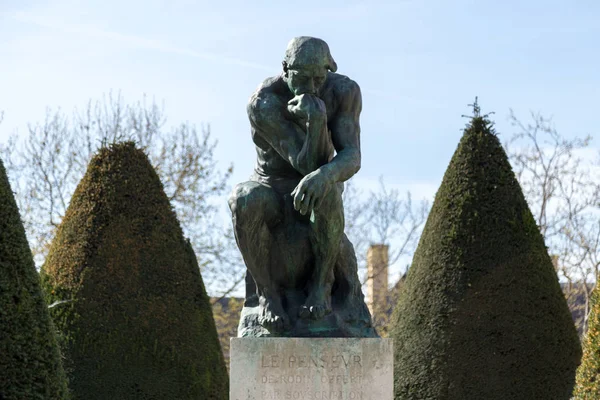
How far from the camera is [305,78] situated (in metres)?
6.73

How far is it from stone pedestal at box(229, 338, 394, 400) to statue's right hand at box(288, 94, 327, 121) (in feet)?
5.17

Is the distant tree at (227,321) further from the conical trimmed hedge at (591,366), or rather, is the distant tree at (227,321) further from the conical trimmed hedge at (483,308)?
the conical trimmed hedge at (591,366)

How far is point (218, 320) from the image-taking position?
2555cm

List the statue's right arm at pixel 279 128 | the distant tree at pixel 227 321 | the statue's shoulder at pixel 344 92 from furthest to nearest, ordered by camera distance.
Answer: the distant tree at pixel 227 321 < the statue's shoulder at pixel 344 92 < the statue's right arm at pixel 279 128

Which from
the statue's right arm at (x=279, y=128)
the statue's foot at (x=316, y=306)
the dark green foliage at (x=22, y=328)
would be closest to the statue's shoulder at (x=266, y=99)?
the statue's right arm at (x=279, y=128)

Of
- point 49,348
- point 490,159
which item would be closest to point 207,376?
point 49,348

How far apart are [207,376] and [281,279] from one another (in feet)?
18.7

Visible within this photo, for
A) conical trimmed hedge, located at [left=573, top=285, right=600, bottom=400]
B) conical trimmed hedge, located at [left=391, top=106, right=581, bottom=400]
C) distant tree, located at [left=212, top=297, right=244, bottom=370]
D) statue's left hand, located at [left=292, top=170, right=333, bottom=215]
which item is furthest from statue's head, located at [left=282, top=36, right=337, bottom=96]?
distant tree, located at [left=212, top=297, right=244, bottom=370]

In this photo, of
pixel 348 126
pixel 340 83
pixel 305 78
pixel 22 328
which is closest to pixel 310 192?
pixel 348 126

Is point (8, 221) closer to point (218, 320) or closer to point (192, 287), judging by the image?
point (192, 287)

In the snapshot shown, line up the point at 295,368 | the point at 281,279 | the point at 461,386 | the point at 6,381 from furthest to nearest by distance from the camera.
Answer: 1. the point at 461,386
2. the point at 6,381
3. the point at 281,279
4. the point at 295,368

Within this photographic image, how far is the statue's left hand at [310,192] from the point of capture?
6.39 m

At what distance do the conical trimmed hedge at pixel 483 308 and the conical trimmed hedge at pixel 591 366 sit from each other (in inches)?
86.6

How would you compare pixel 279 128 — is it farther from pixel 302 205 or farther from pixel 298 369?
pixel 298 369
